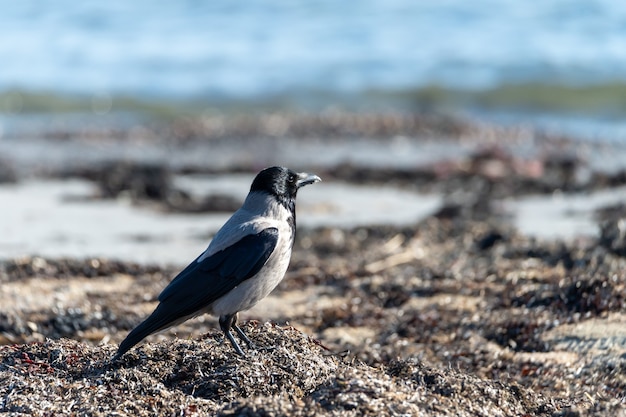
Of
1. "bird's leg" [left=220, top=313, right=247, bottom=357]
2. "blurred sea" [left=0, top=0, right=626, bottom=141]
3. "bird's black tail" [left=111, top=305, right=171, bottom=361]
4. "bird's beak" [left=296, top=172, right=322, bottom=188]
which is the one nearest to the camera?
"bird's black tail" [left=111, top=305, right=171, bottom=361]

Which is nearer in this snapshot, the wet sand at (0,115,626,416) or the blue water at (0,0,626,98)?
the wet sand at (0,115,626,416)

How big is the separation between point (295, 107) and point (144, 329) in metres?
16.5

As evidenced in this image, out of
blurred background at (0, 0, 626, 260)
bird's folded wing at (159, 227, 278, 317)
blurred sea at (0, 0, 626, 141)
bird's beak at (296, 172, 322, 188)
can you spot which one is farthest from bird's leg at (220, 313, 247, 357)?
blurred sea at (0, 0, 626, 141)

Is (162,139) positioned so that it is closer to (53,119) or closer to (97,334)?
(53,119)

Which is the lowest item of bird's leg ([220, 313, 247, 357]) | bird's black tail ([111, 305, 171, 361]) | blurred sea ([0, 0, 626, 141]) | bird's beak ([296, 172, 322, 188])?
blurred sea ([0, 0, 626, 141])

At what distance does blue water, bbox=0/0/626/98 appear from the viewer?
22.2 m

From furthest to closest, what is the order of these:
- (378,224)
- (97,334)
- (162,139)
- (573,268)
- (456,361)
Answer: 1. (162,139)
2. (378,224)
3. (573,268)
4. (97,334)
5. (456,361)

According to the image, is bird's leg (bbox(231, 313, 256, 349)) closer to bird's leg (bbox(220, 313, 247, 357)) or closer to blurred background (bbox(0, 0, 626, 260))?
bird's leg (bbox(220, 313, 247, 357))

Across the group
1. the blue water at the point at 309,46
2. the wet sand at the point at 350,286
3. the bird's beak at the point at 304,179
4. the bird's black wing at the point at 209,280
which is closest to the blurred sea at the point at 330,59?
the blue water at the point at 309,46

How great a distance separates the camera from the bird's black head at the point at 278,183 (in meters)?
4.98

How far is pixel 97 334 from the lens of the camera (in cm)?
579

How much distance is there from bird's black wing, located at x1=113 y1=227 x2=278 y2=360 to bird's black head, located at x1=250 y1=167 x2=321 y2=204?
1.29ft

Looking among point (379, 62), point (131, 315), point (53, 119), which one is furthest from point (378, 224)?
point (379, 62)

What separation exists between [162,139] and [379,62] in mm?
8327
